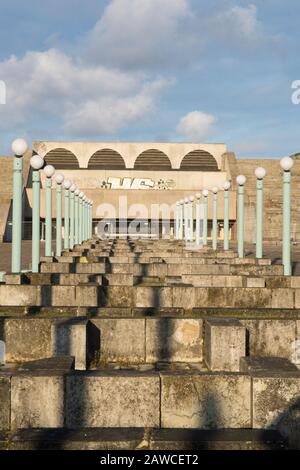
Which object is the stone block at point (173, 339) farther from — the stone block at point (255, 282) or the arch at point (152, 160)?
the arch at point (152, 160)

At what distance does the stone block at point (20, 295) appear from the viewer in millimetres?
11516

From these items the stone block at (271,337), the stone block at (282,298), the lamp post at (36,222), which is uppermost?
the lamp post at (36,222)

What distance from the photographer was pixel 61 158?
2862 inches

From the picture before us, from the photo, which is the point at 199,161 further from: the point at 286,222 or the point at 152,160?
the point at 286,222

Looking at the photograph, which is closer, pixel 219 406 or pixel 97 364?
pixel 219 406

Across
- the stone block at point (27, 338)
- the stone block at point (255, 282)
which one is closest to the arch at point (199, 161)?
the stone block at point (255, 282)

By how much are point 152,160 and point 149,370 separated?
2600 inches

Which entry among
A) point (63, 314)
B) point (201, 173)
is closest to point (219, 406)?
point (63, 314)

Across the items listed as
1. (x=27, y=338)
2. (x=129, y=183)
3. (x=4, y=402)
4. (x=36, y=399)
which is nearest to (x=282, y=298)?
(x=27, y=338)

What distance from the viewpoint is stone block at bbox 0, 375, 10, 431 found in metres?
5.94

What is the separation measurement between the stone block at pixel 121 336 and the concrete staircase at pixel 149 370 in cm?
1

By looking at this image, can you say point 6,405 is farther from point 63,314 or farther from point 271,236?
point 271,236

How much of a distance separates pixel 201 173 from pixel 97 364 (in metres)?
60.9
